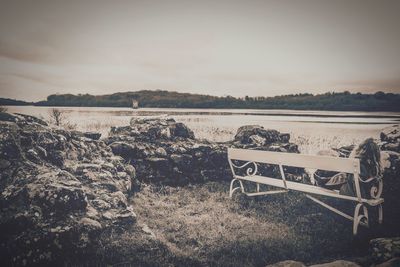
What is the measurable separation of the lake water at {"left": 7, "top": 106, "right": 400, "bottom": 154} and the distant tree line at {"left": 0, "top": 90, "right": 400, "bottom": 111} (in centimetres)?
12

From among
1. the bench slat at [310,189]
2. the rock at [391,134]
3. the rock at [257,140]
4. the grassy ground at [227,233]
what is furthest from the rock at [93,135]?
the rock at [391,134]

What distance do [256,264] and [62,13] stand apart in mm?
5044

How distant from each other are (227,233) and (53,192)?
2465 millimetres

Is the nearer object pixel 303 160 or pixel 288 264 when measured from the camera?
pixel 288 264

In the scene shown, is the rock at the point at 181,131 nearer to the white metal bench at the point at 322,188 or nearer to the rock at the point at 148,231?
the white metal bench at the point at 322,188

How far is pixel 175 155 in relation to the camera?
6062 millimetres

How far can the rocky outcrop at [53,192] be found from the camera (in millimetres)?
3678

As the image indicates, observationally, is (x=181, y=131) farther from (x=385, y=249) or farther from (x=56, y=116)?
(x=385, y=249)

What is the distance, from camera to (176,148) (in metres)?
6.13

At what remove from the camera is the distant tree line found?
19.3 ft

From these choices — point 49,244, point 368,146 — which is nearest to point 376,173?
point 368,146

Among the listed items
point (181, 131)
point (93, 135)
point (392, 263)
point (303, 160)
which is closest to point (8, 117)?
point (93, 135)

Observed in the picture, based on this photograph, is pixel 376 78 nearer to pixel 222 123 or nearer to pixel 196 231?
pixel 222 123

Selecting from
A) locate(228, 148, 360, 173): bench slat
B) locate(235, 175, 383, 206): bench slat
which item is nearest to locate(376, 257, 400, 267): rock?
locate(235, 175, 383, 206): bench slat
